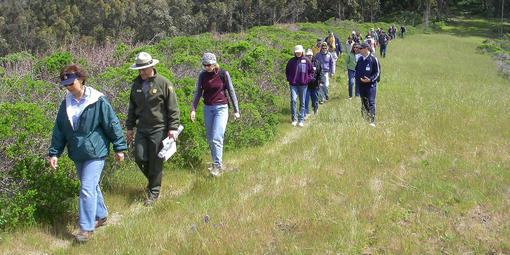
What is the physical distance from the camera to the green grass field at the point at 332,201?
382cm

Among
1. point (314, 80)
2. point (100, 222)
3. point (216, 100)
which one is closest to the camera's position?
point (100, 222)

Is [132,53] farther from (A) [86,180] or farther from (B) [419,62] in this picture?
(B) [419,62]

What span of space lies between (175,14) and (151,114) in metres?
74.2

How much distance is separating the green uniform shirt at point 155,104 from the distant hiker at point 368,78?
4.66 metres

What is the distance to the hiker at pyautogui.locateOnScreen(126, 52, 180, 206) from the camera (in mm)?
4707

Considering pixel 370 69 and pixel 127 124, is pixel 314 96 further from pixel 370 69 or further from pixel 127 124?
pixel 127 124

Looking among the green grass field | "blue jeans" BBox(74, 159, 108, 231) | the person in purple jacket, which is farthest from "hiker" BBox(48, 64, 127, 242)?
the person in purple jacket

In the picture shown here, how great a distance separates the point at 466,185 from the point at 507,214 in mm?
765

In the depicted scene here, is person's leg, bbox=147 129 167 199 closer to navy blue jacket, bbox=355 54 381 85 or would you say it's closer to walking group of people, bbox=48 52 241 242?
walking group of people, bbox=48 52 241 242

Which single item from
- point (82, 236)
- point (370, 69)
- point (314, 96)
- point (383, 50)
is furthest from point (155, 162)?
point (383, 50)

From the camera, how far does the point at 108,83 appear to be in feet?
22.3

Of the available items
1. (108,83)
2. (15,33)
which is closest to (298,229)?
(108,83)

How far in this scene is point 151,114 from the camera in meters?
4.77

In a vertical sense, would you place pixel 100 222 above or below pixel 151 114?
below
